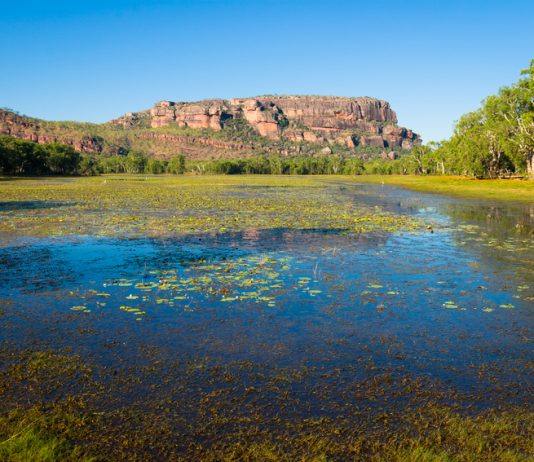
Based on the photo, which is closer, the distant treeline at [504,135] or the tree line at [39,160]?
the distant treeline at [504,135]

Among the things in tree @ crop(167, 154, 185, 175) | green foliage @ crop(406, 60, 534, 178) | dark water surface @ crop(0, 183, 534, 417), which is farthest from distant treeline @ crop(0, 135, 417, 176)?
dark water surface @ crop(0, 183, 534, 417)

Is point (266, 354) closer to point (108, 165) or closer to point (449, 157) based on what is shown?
point (449, 157)

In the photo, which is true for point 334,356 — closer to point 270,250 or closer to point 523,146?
point 270,250

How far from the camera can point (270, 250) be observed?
17.2 meters

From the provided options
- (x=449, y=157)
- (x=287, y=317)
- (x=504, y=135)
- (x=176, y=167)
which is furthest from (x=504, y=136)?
(x=176, y=167)

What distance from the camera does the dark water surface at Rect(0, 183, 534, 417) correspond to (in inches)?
268

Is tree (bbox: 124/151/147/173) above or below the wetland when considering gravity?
above

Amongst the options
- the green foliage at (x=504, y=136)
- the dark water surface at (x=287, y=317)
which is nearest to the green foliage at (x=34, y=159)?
the green foliage at (x=504, y=136)

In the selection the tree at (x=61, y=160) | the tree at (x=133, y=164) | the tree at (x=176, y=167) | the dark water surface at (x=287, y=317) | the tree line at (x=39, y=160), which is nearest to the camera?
the dark water surface at (x=287, y=317)

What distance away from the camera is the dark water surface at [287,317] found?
6.80m

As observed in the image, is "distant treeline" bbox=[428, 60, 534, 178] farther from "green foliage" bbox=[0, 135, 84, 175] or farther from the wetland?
"green foliage" bbox=[0, 135, 84, 175]

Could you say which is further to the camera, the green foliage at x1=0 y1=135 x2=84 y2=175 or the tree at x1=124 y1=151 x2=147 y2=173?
the tree at x1=124 y1=151 x2=147 y2=173

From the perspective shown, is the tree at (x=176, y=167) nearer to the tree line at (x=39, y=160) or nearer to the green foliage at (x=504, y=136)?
the tree line at (x=39, y=160)

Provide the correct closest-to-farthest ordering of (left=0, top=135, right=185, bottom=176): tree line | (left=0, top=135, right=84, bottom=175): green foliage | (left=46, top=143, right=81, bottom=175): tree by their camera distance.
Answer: (left=0, top=135, right=84, bottom=175): green foliage → (left=0, top=135, right=185, bottom=176): tree line → (left=46, top=143, right=81, bottom=175): tree
